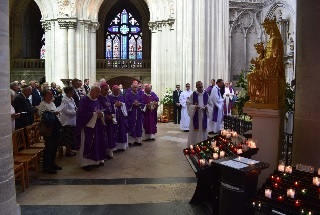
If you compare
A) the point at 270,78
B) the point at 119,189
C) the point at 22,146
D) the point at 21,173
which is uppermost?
the point at 270,78

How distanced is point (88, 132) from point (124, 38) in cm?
2562

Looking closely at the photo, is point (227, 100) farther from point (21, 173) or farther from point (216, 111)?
point (21, 173)

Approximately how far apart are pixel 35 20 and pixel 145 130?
2278cm

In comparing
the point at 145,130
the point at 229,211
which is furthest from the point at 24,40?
the point at 229,211

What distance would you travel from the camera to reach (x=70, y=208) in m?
5.56

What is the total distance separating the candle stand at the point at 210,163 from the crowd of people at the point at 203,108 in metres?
4.19

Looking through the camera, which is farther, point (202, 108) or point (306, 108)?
point (202, 108)

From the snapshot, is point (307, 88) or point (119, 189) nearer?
point (307, 88)

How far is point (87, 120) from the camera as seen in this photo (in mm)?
8219

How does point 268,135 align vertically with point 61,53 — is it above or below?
below

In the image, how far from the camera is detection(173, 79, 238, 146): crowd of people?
33.7 feet

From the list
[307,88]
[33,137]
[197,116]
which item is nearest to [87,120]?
[33,137]

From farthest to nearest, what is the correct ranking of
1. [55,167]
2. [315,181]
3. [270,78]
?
[55,167]
[270,78]
[315,181]

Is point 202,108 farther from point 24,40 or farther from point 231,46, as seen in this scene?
point 24,40
